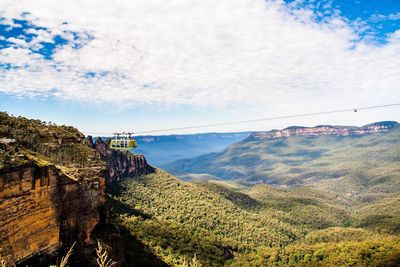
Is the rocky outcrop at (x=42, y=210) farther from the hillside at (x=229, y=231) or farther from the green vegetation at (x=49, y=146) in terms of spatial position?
the hillside at (x=229, y=231)

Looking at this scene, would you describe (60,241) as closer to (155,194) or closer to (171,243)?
(171,243)

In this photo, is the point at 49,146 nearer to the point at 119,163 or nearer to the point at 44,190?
the point at 44,190

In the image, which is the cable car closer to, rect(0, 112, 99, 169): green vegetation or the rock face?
rect(0, 112, 99, 169): green vegetation

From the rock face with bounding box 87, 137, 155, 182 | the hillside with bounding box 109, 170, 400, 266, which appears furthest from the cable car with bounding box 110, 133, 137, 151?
Answer: the rock face with bounding box 87, 137, 155, 182

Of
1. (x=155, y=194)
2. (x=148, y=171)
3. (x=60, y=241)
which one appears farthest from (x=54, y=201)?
(x=148, y=171)

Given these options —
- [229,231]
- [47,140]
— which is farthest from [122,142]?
[229,231]

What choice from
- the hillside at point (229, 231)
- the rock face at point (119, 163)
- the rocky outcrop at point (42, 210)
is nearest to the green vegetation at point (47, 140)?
the rocky outcrop at point (42, 210)
